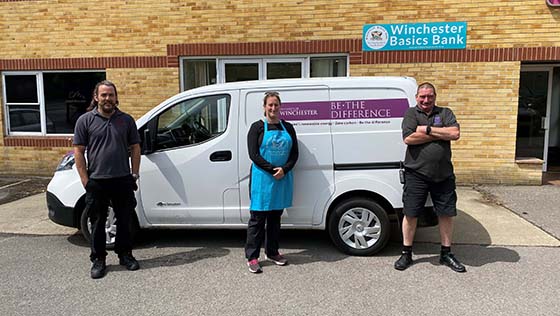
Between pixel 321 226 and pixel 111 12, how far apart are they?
651 centimetres

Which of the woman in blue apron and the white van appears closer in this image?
the woman in blue apron

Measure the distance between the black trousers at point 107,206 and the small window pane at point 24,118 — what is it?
636cm

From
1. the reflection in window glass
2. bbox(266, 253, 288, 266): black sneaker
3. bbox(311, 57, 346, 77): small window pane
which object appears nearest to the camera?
bbox(266, 253, 288, 266): black sneaker

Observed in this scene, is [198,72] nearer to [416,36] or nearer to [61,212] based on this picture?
[416,36]

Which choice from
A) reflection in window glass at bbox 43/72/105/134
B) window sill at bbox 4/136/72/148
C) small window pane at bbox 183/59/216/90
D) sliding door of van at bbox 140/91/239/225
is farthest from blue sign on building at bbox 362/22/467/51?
window sill at bbox 4/136/72/148

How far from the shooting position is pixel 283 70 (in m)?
8.75

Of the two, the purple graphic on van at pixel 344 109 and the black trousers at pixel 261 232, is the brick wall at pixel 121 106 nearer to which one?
the purple graphic on van at pixel 344 109

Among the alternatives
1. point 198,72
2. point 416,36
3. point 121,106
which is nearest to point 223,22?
point 198,72

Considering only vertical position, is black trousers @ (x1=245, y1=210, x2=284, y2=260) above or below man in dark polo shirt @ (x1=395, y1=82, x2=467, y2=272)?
below

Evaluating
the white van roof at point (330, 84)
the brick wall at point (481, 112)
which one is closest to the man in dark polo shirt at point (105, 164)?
the white van roof at point (330, 84)

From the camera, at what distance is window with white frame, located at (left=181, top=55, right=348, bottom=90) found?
862 centimetres

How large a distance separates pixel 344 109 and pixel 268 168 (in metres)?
1.09

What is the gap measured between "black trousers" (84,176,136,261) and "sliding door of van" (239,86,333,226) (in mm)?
1183

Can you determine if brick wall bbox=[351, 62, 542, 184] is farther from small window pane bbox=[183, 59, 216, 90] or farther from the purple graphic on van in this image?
the purple graphic on van
